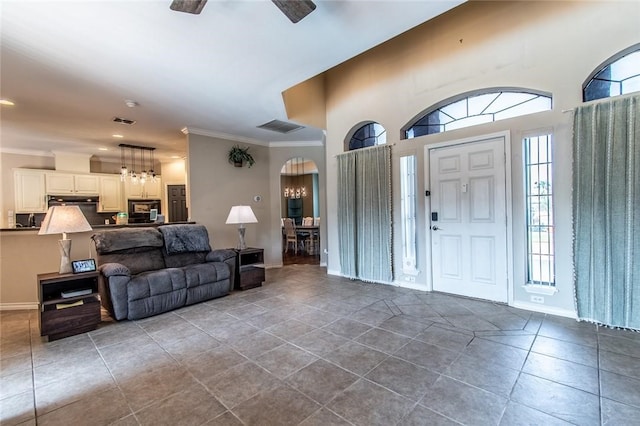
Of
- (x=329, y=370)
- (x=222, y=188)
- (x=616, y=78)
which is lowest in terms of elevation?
(x=329, y=370)

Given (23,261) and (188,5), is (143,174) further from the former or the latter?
(188,5)

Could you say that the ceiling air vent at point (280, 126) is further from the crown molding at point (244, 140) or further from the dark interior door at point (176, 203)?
the dark interior door at point (176, 203)

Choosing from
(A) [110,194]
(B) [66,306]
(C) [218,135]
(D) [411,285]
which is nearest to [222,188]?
(C) [218,135]

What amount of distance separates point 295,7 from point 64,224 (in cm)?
323

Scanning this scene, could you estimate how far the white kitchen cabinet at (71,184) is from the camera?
6441 mm

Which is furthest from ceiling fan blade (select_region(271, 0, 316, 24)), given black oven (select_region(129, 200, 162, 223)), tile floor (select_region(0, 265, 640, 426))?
black oven (select_region(129, 200, 162, 223))

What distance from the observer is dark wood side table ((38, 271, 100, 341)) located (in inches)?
112

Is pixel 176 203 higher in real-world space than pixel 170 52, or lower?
lower

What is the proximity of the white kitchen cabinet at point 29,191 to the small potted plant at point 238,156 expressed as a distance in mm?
4535

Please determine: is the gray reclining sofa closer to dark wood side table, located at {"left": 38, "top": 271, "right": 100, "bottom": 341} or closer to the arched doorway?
dark wood side table, located at {"left": 38, "top": 271, "right": 100, "bottom": 341}

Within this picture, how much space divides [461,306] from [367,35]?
3.21 metres

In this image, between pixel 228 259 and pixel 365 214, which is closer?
pixel 228 259

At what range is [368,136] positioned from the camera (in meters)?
5.04

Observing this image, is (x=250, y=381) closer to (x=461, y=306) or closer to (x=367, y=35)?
(x=461, y=306)
